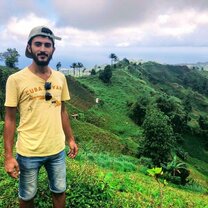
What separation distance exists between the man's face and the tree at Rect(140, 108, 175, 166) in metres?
44.3

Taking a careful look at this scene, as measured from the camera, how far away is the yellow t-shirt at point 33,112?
5512mm

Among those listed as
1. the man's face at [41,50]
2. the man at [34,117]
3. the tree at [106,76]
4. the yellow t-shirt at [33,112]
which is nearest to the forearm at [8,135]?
the man at [34,117]

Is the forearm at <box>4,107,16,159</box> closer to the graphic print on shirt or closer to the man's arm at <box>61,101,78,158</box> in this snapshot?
the graphic print on shirt

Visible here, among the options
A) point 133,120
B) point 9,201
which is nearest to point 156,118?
point 133,120

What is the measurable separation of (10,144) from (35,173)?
0.63 m

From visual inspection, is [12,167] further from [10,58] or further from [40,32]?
[10,58]

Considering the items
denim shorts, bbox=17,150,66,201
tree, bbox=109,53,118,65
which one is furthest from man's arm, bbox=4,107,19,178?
tree, bbox=109,53,118,65

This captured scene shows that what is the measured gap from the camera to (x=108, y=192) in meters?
7.58

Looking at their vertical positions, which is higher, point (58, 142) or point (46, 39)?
point (46, 39)

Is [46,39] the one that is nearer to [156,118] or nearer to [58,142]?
[58,142]

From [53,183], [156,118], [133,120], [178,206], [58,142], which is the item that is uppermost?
[58,142]

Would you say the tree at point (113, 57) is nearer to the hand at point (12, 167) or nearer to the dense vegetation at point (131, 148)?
the dense vegetation at point (131, 148)

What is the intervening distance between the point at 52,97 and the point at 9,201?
2750 millimetres

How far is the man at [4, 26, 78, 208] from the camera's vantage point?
5.53 metres
